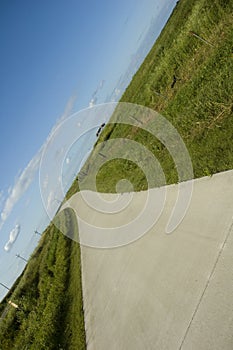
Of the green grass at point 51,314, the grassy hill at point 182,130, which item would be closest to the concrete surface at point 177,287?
the grassy hill at point 182,130

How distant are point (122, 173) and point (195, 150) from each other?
437 inches

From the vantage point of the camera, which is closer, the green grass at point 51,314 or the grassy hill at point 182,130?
the grassy hill at point 182,130

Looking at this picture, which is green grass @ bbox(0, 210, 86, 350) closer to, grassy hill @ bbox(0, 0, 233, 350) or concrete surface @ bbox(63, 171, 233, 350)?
grassy hill @ bbox(0, 0, 233, 350)

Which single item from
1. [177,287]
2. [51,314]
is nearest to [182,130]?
[177,287]

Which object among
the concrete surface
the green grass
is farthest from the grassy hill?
the concrete surface

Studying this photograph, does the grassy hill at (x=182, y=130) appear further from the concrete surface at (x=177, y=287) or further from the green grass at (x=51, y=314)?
the concrete surface at (x=177, y=287)

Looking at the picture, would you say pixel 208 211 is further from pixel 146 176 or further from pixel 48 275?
pixel 48 275

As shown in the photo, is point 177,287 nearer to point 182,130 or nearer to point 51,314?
point 182,130

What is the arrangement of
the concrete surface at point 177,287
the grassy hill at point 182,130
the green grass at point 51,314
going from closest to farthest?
1. the concrete surface at point 177,287
2. the grassy hill at point 182,130
3. the green grass at point 51,314

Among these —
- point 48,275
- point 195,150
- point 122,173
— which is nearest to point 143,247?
point 195,150

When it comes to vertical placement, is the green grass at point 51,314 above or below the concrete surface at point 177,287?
below

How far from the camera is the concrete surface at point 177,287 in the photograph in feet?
19.6

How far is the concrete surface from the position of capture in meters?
5.98

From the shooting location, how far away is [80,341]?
36.6 ft
